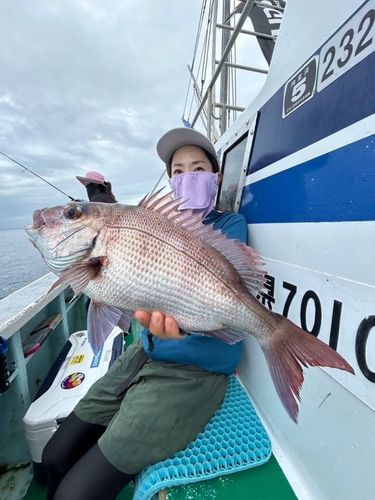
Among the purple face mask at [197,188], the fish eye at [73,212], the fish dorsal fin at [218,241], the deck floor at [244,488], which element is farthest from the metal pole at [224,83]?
the deck floor at [244,488]

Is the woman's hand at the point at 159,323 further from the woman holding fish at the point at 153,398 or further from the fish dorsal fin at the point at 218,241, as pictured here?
the fish dorsal fin at the point at 218,241

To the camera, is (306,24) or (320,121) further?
(306,24)

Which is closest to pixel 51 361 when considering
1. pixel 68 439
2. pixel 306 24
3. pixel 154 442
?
pixel 68 439

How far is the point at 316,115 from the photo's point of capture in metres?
1.25

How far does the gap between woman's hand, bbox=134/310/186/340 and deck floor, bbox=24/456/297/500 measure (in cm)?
77

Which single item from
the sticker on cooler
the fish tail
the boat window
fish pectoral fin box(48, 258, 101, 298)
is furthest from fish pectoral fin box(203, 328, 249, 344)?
the sticker on cooler

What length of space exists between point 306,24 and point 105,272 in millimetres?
1644

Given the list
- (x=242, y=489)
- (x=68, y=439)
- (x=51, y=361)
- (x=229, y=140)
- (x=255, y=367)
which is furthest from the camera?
(x=51, y=361)

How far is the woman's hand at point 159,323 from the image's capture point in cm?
123

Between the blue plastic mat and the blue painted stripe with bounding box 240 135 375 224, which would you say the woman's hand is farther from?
the blue painted stripe with bounding box 240 135 375 224

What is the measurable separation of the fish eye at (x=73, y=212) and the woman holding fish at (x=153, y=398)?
1.20 ft

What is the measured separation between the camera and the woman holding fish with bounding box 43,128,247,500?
51.9 inches

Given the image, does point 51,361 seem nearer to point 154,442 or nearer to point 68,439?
point 68,439

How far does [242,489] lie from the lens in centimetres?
132
